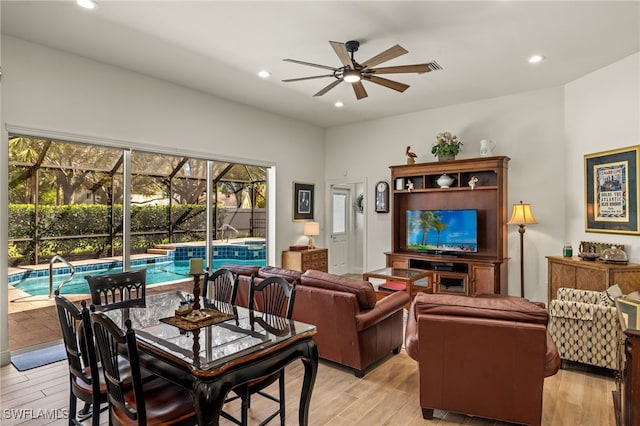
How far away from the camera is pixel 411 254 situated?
5.95m

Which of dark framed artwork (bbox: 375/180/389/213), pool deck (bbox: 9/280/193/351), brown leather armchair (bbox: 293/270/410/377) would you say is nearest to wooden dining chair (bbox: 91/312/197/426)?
brown leather armchair (bbox: 293/270/410/377)

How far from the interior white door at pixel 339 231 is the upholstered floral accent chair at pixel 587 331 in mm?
4861

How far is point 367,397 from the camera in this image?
2.81 metres

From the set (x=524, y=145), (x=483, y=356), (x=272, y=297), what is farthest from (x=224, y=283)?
(x=524, y=145)

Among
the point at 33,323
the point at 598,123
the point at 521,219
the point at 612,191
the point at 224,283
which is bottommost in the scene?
the point at 33,323

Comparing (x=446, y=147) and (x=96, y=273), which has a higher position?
(x=446, y=147)

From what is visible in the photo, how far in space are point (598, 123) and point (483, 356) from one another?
393 centimetres

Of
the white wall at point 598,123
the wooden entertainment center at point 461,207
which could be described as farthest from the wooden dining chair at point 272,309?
the white wall at point 598,123

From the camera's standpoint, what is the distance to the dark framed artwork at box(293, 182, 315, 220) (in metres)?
6.93

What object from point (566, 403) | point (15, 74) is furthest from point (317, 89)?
point (566, 403)

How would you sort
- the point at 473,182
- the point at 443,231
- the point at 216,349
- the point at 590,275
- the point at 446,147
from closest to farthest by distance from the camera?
the point at 216,349
the point at 590,275
the point at 473,182
the point at 446,147
the point at 443,231

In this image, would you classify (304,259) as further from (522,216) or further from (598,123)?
(598,123)

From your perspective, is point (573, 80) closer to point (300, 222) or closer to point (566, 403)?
point (566, 403)

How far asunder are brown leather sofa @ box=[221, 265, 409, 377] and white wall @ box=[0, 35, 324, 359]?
2709 millimetres
